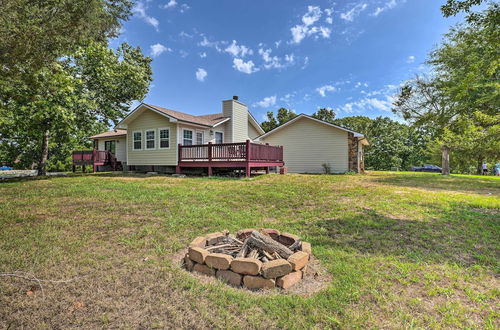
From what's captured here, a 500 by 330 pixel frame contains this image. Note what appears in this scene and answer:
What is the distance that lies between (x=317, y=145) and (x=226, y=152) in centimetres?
755

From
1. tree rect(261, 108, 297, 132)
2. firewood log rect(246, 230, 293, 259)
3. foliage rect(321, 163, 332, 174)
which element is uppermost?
tree rect(261, 108, 297, 132)

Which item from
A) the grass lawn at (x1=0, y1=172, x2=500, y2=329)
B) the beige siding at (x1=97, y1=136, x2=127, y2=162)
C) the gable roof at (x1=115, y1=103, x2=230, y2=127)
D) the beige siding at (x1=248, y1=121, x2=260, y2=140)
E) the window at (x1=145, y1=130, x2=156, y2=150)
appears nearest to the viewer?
the grass lawn at (x1=0, y1=172, x2=500, y2=329)

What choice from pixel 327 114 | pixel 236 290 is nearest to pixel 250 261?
pixel 236 290

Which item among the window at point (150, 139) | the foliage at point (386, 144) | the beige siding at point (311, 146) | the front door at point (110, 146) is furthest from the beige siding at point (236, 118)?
the foliage at point (386, 144)

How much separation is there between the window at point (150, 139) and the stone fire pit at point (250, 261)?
1361 cm

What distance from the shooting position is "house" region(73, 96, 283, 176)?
507 inches

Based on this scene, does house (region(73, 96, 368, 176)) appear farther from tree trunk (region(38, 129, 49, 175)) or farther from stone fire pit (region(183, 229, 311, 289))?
stone fire pit (region(183, 229, 311, 289))

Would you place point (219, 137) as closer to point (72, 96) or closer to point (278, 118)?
point (72, 96)

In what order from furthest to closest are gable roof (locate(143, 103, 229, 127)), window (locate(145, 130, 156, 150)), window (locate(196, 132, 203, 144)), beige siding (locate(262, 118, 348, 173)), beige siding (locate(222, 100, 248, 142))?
beige siding (locate(222, 100, 248, 142)) < beige siding (locate(262, 118, 348, 173)) < window (locate(196, 132, 203, 144)) < window (locate(145, 130, 156, 150)) < gable roof (locate(143, 103, 229, 127))

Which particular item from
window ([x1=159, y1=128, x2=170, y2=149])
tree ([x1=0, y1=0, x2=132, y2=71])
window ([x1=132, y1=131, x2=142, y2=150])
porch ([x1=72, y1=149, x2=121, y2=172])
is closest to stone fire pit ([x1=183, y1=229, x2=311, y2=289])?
tree ([x1=0, y1=0, x2=132, y2=71])

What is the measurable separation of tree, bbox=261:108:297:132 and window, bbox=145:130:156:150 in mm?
24138

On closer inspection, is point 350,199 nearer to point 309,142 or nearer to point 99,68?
point 309,142

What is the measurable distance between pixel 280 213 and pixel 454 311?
11.9ft

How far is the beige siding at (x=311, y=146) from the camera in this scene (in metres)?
16.5
